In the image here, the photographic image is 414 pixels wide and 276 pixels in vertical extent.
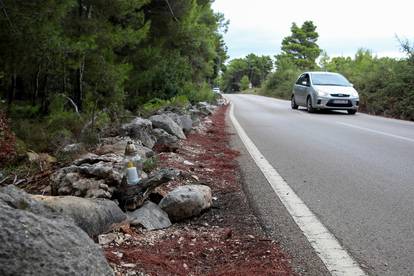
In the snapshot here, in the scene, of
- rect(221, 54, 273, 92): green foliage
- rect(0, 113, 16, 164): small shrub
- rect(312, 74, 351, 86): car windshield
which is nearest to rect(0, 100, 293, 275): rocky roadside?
rect(0, 113, 16, 164): small shrub

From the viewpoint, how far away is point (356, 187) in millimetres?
5699

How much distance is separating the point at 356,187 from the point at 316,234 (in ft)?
6.38

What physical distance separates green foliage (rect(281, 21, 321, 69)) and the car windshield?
53857 mm

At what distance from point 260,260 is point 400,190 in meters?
2.91

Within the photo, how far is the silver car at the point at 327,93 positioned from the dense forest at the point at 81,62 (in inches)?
196

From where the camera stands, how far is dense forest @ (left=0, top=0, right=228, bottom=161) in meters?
8.13

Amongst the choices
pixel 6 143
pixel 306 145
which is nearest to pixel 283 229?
pixel 6 143

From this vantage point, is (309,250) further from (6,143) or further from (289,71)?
(289,71)

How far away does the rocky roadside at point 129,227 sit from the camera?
2.27 meters

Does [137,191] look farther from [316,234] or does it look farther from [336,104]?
[336,104]

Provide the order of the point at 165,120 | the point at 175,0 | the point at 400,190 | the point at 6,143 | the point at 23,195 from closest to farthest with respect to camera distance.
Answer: the point at 23,195 → the point at 400,190 → the point at 6,143 → the point at 165,120 → the point at 175,0

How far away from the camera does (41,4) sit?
8.16 m

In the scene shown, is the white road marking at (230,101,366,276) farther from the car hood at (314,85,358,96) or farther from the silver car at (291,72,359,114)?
the car hood at (314,85,358,96)

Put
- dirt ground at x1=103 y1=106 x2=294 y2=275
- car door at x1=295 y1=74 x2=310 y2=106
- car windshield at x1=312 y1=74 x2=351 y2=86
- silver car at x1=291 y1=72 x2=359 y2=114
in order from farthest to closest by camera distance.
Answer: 1. car door at x1=295 y1=74 x2=310 y2=106
2. car windshield at x1=312 y1=74 x2=351 y2=86
3. silver car at x1=291 y1=72 x2=359 y2=114
4. dirt ground at x1=103 y1=106 x2=294 y2=275
